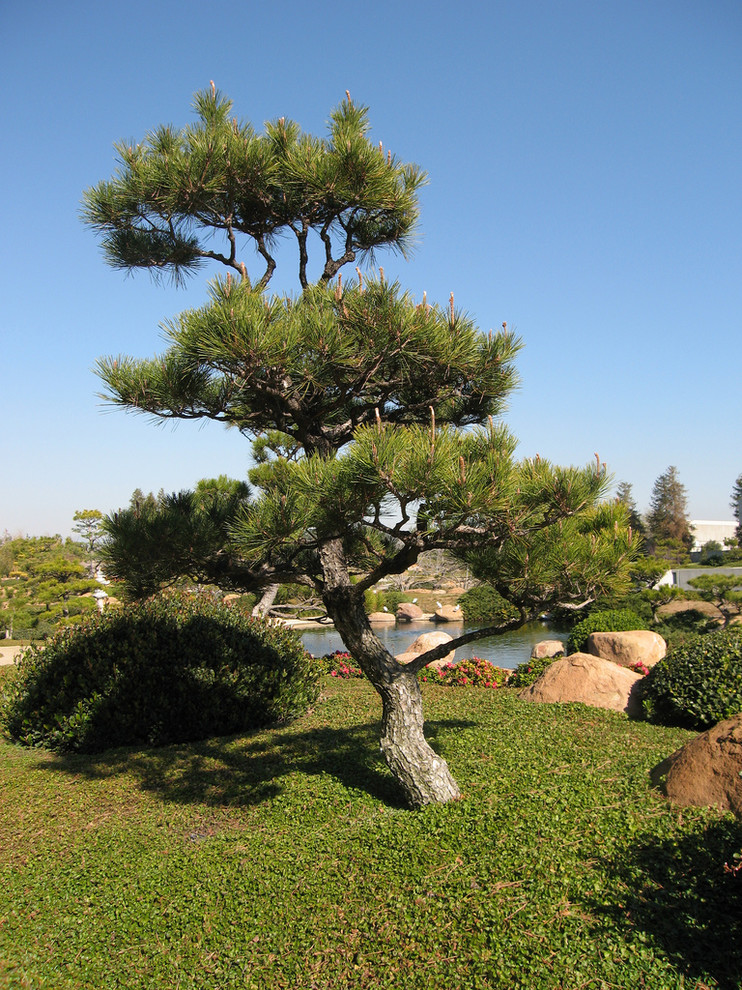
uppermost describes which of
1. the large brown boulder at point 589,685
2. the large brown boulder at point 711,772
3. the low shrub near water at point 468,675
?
the large brown boulder at point 711,772

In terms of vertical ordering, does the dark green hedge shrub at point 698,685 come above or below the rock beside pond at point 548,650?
above

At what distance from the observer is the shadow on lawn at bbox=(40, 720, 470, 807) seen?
511 cm

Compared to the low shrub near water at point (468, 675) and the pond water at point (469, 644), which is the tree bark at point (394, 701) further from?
the pond water at point (469, 644)

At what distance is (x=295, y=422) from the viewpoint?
181 inches

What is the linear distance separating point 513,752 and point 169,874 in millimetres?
2823

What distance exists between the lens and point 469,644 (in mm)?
13250

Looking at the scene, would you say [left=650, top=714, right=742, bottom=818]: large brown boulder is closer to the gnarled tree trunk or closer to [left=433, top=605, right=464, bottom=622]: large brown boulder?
the gnarled tree trunk

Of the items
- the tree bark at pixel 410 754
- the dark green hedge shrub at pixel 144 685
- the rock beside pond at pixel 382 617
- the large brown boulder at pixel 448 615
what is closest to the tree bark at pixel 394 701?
the tree bark at pixel 410 754

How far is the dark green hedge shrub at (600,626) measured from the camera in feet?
37.8

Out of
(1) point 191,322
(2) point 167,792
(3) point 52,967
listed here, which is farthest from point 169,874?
(1) point 191,322

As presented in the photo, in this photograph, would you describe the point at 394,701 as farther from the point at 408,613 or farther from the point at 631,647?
the point at 408,613

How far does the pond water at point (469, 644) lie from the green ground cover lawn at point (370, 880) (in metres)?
7.40

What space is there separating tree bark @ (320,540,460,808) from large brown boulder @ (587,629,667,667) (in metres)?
6.26

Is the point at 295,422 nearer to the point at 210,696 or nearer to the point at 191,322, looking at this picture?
the point at 191,322
